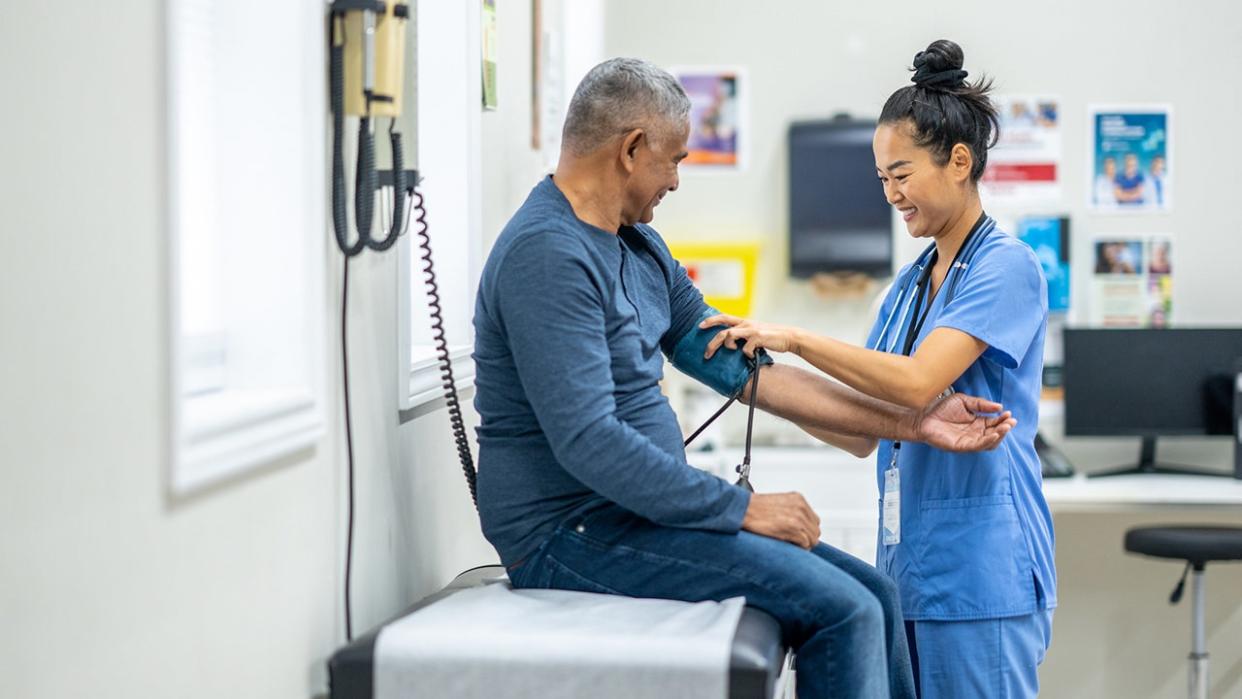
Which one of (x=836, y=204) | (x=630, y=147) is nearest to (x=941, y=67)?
(x=630, y=147)

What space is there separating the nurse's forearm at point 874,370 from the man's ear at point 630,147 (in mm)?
388

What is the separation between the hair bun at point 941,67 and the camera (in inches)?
78.0

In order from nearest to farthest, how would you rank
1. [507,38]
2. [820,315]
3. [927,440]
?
[927,440] → [507,38] → [820,315]

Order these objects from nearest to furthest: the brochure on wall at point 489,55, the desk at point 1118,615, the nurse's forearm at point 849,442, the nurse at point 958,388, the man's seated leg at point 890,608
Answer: the man's seated leg at point 890,608 → the nurse at point 958,388 → the nurse's forearm at point 849,442 → the brochure on wall at point 489,55 → the desk at point 1118,615

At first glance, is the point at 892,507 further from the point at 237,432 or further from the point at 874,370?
the point at 237,432

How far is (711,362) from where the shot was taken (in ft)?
6.41

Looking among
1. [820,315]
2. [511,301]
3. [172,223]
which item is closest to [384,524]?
[511,301]

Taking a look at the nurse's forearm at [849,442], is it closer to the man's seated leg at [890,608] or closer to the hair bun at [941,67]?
the man's seated leg at [890,608]

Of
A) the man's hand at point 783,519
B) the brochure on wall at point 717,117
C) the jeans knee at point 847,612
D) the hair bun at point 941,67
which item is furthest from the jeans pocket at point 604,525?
the brochure on wall at point 717,117

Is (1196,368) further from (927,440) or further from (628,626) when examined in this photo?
(628,626)

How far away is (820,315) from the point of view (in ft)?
13.5

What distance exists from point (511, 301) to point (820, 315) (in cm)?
270

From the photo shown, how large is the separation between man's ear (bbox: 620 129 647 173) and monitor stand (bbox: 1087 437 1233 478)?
8.55ft

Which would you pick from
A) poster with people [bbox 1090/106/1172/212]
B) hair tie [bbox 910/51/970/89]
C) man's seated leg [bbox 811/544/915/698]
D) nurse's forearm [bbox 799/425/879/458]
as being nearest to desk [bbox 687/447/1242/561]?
poster with people [bbox 1090/106/1172/212]
